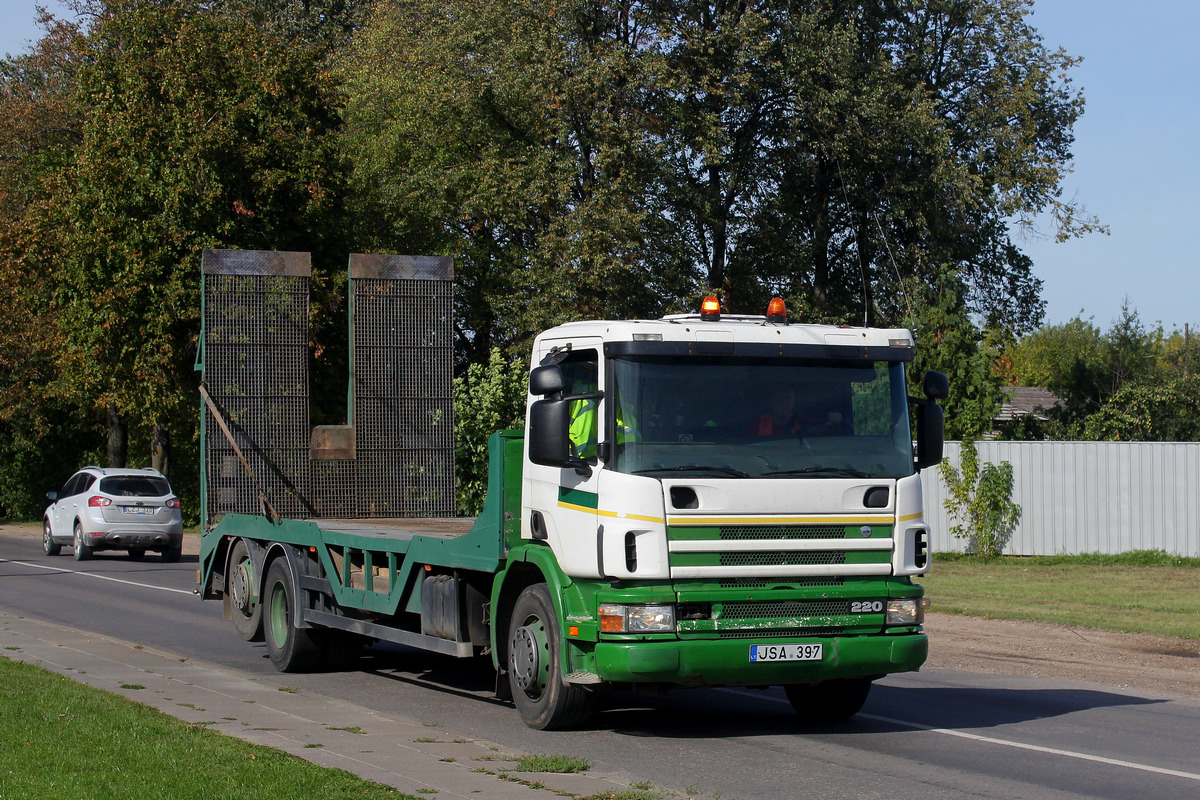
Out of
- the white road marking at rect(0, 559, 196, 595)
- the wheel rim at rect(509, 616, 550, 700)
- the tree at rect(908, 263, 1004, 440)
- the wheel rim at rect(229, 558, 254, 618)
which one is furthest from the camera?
the tree at rect(908, 263, 1004, 440)

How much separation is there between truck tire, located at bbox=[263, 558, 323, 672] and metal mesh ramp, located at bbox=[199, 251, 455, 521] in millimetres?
903

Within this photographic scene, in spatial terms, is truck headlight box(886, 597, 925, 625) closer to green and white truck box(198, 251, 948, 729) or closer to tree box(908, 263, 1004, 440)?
green and white truck box(198, 251, 948, 729)

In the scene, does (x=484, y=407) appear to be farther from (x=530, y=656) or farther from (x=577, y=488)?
(x=577, y=488)

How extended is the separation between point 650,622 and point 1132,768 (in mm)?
3032

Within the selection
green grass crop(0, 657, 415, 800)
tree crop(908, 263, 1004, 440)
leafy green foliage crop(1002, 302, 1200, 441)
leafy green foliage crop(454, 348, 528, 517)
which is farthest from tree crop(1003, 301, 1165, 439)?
green grass crop(0, 657, 415, 800)

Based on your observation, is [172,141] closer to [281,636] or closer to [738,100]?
[738,100]

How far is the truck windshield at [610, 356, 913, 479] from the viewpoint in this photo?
7969 mm

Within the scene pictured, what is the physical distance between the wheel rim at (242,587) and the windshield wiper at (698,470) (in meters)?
5.99

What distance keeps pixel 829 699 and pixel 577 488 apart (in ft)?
8.95

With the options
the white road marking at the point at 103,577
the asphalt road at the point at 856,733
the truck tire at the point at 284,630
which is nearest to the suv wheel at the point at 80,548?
the white road marking at the point at 103,577

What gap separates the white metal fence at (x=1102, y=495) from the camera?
2455cm

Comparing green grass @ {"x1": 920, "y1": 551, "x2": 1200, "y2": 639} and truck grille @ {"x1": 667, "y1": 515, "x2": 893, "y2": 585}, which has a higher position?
truck grille @ {"x1": 667, "y1": 515, "x2": 893, "y2": 585}

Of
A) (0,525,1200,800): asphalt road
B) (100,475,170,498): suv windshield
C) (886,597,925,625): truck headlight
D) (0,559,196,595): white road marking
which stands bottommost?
(0,559,196,595): white road marking

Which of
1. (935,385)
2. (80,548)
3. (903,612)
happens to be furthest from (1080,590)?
(80,548)
